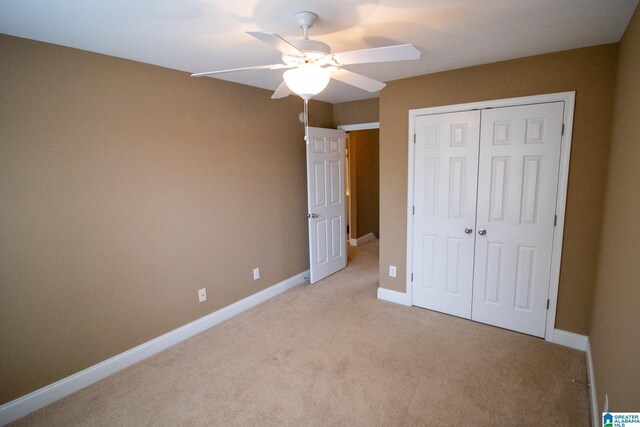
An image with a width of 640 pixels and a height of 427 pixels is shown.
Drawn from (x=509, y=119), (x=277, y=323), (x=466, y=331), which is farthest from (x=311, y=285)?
(x=509, y=119)

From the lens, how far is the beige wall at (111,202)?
2088mm

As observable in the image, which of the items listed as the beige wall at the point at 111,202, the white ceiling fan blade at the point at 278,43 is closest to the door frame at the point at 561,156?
the white ceiling fan blade at the point at 278,43

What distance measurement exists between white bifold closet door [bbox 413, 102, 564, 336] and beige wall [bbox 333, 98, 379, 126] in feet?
4.16

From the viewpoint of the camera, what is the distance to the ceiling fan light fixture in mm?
1638

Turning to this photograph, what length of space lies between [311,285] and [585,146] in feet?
10.2

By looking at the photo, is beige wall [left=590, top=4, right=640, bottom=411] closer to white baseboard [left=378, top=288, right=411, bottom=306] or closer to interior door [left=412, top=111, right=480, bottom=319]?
interior door [left=412, top=111, right=480, bottom=319]

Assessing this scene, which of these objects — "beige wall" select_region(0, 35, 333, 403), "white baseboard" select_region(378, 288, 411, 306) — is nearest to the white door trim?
"beige wall" select_region(0, 35, 333, 403)

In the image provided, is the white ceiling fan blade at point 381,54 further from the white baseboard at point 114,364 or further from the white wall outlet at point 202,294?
the white baseboard at point 114,364

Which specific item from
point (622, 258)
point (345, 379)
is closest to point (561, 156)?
point (622, 258)

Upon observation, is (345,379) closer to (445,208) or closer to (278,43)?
(445,208)

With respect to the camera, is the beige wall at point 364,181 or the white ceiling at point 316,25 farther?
the beige wall at point 364,181

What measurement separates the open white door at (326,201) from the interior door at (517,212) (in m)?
1.91

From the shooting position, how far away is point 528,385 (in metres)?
2.29

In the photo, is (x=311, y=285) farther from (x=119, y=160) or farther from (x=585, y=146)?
(x=585, y=146)
